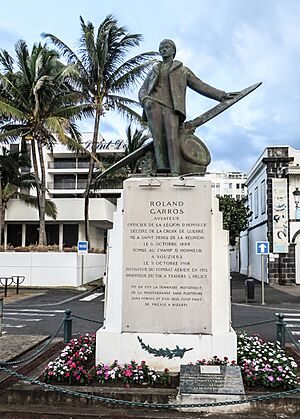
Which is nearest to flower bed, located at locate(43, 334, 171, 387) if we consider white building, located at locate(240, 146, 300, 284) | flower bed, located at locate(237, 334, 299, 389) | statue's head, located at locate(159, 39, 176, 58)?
flower bed, located at locate(237, 334, 299, 389)

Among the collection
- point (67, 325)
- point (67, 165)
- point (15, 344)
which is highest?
point (67, 165)

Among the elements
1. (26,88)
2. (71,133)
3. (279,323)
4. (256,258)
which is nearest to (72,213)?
(71,133)

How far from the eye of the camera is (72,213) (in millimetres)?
33344

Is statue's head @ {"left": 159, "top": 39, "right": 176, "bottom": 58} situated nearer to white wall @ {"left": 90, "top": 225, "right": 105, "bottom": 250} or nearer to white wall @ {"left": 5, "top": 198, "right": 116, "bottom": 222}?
white wall @ {"left": 5, "top": 198, "right": 116, "bottom": 222}

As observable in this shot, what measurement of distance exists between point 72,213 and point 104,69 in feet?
37.9

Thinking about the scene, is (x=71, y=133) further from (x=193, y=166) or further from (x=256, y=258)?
(x=193, y=166)

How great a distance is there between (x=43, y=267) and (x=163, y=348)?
18.7m

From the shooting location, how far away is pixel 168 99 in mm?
6586

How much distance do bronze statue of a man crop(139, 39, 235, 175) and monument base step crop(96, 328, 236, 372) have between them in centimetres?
237

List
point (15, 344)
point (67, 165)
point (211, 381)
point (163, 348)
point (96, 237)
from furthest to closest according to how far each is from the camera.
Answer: point (67, 165), point (96, 237), point (15, 344), point (163, 348), point (211, 381)

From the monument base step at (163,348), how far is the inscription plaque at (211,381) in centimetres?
45

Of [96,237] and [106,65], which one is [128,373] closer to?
[106,65]

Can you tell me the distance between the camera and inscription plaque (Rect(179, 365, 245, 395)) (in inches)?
189

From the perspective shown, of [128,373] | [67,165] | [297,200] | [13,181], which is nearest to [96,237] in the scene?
[13,181]
